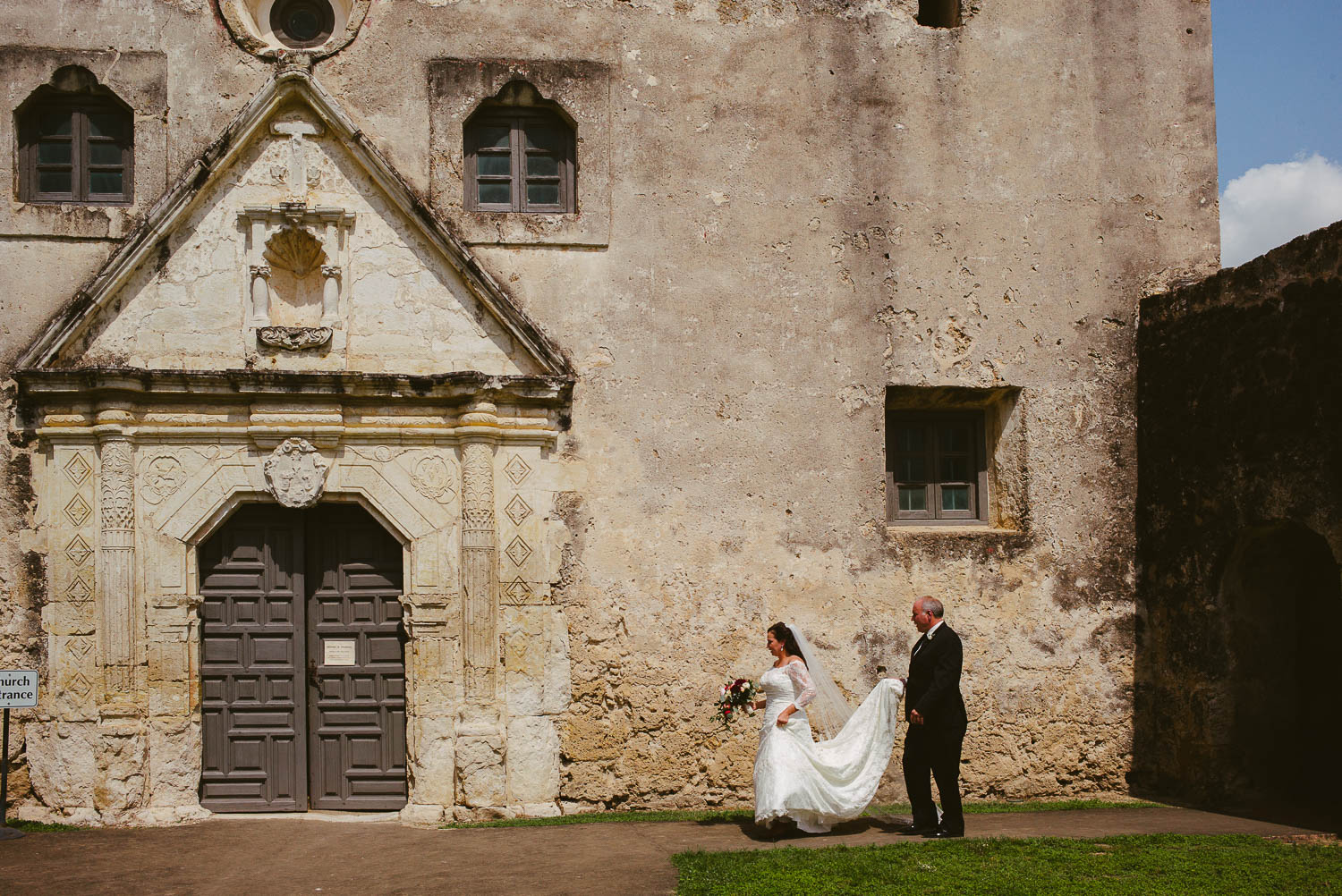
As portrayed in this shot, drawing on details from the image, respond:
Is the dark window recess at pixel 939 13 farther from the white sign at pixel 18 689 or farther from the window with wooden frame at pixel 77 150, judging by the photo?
the white sign at pixel 18 689

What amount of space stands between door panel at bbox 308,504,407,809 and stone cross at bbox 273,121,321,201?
2.39 m

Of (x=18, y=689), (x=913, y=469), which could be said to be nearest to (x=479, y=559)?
(x=18, y=689)

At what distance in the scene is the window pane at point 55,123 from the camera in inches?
355

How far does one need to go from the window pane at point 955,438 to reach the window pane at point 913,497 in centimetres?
40

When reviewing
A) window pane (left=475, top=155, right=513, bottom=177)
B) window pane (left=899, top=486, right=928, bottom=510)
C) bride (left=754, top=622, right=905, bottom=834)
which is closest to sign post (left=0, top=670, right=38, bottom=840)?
window pane (left=475, top=155, right=513, bottom=177)

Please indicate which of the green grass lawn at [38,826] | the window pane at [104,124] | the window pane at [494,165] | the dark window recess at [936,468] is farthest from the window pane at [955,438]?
the green grass lawn at [38,826]

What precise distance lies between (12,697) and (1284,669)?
9.10 meters

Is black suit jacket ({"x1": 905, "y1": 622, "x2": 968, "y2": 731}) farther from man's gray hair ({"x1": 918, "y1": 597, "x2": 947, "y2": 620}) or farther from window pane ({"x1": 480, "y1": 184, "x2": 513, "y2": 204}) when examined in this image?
window pane ({"x1": 480, "y1": 184, "x2": 513, "y2": 204})

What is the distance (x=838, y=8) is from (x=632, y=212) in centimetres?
233

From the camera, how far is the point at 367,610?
8.96 m

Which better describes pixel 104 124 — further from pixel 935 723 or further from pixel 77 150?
pixel 935 723

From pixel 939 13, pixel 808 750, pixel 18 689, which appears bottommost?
pixel 808 750

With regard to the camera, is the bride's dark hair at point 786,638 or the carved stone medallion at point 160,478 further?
the carved stone medallion at point 160,478

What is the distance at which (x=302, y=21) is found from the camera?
939cm
